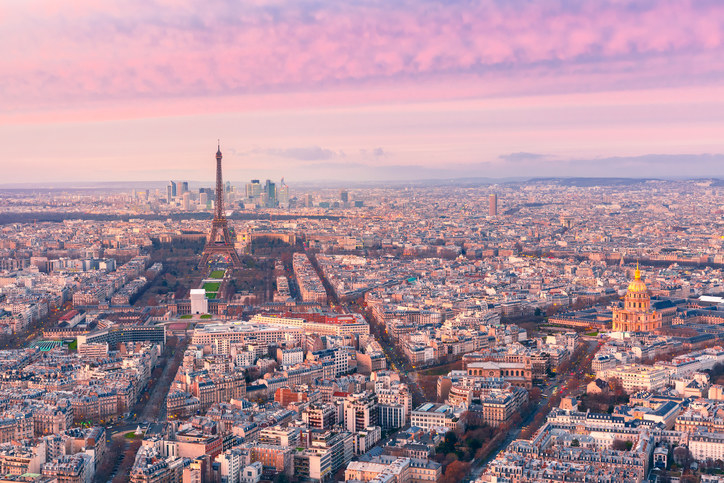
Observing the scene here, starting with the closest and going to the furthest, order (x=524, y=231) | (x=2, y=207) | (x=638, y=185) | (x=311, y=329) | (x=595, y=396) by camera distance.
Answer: (x=595, y=396) < (x=311, y=329) < (x=524, y=231) < (x=2, y=207) < (x=638, y=185)

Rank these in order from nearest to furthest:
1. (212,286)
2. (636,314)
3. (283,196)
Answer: (636,314)
(212,286)
(283,196)

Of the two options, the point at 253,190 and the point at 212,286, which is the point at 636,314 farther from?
the point at 253,190

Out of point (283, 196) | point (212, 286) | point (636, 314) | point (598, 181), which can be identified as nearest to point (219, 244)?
point (212, 286)

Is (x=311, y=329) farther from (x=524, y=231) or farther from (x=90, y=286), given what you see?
(x=524, y=231)

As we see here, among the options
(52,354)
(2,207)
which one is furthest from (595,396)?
(2,207)

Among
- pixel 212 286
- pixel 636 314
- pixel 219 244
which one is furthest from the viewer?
pixel 219 244

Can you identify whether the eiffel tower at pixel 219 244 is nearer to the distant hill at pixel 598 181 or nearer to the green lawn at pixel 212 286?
the green lawn at pixel 212 286

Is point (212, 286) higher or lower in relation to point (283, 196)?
lower
